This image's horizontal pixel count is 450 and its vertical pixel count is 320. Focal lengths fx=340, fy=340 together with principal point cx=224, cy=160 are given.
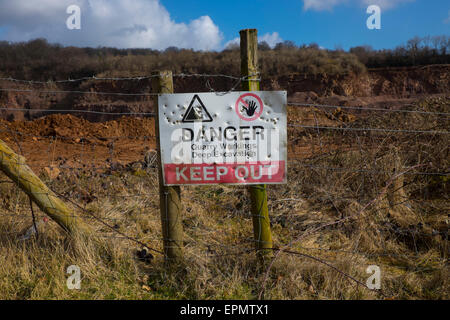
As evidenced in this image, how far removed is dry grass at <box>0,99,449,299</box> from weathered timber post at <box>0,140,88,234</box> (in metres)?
0.27

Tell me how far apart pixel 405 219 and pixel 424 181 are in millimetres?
1105

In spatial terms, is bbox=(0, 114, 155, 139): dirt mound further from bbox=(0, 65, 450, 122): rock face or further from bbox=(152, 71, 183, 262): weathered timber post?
bbox=(152, 71, 183, 262): weathered timber post

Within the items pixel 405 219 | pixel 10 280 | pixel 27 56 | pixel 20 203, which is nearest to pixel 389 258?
pixel 405 219

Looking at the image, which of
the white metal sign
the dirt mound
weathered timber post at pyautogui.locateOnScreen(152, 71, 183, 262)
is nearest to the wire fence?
weathered timber post at pyautogui.locateOnScreen(152, 71, 183, 262)

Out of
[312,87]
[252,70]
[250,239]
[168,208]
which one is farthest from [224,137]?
[312,87]

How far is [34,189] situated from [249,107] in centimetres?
231

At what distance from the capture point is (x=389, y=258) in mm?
3727

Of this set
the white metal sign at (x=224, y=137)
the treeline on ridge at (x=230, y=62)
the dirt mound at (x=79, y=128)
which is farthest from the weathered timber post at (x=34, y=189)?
the treeline on ridge at (x=230, y=62)

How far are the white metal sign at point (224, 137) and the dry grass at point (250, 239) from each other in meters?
0.87

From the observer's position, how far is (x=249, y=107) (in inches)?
117

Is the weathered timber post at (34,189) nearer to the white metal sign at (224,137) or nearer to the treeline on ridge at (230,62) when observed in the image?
the white metal sign at (224,137)

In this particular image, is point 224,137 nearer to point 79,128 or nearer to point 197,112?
point 197,112

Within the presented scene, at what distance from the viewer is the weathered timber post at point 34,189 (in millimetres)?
3340

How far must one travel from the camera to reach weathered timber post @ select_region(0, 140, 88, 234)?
11.0 feet
